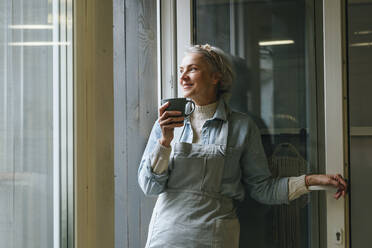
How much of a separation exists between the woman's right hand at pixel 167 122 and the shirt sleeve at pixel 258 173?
1.03ft

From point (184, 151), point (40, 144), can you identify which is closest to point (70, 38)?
point (40, 144)

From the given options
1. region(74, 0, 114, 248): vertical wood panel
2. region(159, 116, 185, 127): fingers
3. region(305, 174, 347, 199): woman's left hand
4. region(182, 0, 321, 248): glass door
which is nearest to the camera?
region(74, 0, 114, 248): vertical wood panel

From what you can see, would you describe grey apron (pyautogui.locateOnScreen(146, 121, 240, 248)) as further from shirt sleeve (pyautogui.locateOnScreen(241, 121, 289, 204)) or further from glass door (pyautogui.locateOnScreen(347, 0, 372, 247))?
glass door (pyautogui.locateOnScreen(347, 0, 372, 247))

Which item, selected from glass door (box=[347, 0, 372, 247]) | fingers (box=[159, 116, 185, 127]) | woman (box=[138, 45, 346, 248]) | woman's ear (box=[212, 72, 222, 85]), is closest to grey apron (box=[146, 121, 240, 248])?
woman (box=[138, 45, 346, 248])

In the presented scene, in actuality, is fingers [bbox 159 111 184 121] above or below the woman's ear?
below

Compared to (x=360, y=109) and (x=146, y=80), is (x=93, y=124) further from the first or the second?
(x=360, y=109)

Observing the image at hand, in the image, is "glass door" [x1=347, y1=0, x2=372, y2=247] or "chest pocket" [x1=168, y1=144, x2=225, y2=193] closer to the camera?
"chest pocket" [x1=168, y1=144, x2=225, y2=193]

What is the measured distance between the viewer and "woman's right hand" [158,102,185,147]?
4.76 feet

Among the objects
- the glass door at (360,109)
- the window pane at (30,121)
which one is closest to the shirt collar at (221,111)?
the glass door at (360,109)

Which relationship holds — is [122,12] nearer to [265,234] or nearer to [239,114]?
[239,114]

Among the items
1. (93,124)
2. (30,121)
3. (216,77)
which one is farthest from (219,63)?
(30,121)

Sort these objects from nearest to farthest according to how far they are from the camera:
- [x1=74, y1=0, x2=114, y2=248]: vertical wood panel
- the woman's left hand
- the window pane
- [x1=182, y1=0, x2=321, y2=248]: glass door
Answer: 1. the window pane
2. [x1=74, y1=0, x2=114, y2=248]: vertical wood panel
3. the woman's left hand
4. [x1=182, y1=0, x2=321, y2=248]: glass door

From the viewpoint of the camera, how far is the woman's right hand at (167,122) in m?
1.45

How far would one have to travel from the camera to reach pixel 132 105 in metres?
1.71
